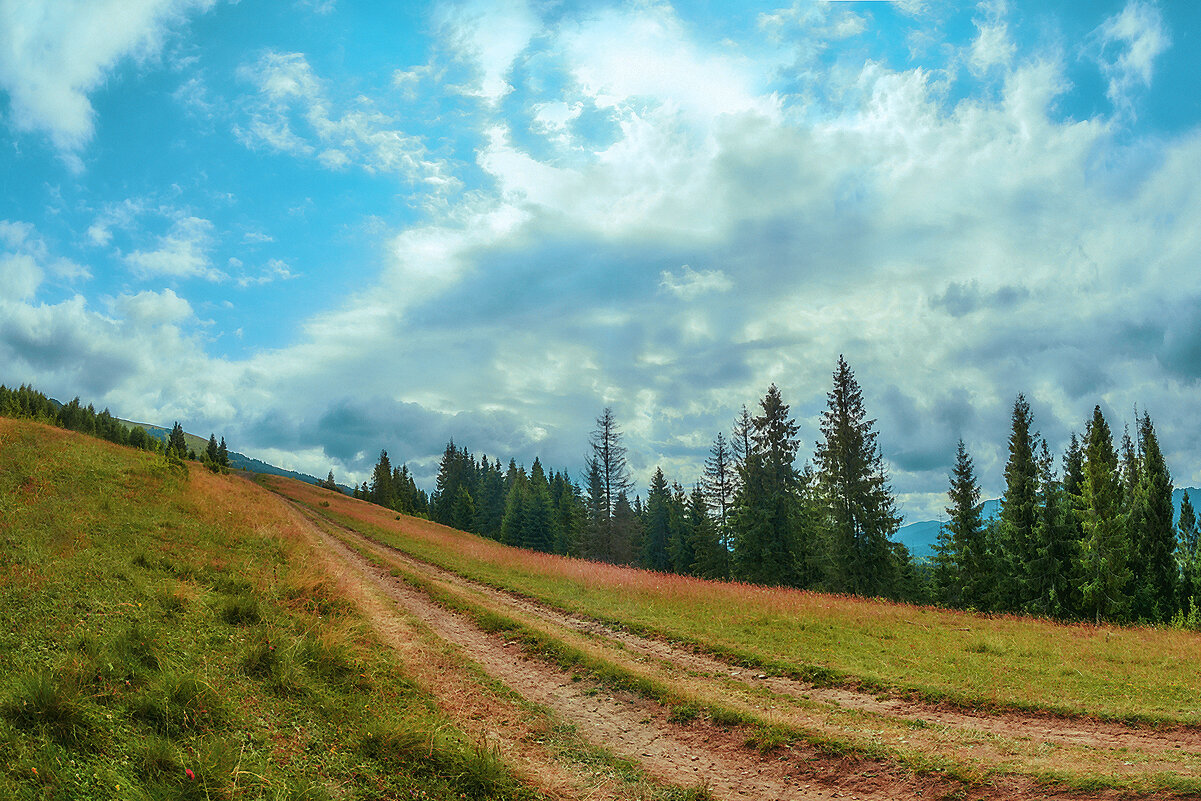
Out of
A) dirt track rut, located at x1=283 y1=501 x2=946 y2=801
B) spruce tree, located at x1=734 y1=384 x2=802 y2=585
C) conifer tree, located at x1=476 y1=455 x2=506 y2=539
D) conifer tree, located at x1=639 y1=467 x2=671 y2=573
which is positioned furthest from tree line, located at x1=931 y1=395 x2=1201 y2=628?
conifer tree, located at x1=476 y1=455 x2=506 y2=539

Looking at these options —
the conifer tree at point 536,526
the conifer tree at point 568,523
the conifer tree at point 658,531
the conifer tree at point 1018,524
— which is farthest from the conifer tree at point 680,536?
the conifer tree at point 1018,524

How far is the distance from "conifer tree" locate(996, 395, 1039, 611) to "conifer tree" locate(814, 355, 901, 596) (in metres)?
9.52

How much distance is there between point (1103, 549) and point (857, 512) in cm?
1546

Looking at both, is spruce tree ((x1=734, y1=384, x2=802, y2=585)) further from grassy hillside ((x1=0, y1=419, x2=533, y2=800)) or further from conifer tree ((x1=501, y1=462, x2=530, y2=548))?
conifer tree ((x1=501, y1=462, x2=530, y2=548))

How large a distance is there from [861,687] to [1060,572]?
38.7 m

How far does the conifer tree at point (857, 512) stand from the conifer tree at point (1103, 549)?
38.9 feet

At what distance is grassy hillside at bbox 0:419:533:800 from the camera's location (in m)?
5.19

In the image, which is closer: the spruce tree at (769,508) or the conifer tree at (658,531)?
the spruce tree at (769,508)

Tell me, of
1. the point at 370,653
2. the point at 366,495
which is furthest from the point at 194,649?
the point at 366,495

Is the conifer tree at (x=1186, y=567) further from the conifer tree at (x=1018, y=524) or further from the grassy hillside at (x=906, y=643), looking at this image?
the grassy hillside at (x=906, y=643)

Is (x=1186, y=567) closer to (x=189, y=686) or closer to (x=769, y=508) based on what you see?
(x=769, y=508)

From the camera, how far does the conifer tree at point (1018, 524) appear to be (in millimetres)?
39219

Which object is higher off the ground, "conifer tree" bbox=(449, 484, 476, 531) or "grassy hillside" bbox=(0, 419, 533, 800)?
"grassy hillside" bbox=(0, 419, 533, 800)

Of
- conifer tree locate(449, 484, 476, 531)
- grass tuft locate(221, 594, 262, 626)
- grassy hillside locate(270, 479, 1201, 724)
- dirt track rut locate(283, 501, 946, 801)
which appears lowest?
conifer tree locate(449, 484, 476, 531)
